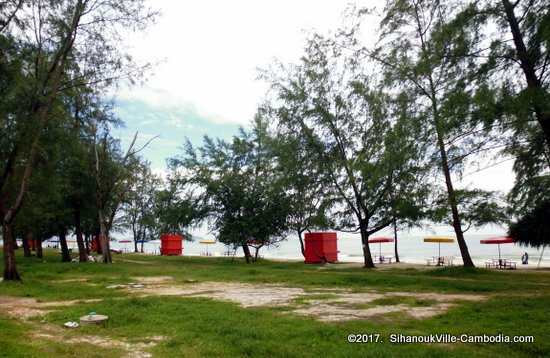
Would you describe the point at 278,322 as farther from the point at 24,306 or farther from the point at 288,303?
the point at 24,306

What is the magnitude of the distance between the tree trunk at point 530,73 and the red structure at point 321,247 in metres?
22.5

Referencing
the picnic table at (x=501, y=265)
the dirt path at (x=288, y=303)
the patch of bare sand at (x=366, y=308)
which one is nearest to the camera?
the dirt path at (x=288, y=303)

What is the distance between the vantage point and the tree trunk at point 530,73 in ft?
34.1

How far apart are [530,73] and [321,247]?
23.4 meters

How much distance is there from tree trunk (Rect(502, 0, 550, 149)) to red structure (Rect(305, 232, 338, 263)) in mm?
22546

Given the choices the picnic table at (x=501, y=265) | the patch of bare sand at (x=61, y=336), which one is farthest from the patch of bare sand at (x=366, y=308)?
the picnic table at (x=501, y=265)

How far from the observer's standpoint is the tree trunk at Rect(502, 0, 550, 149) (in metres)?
10.4

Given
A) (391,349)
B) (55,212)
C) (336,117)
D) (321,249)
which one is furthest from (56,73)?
(321,249)

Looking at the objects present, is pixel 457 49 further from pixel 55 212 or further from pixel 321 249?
pixel 55 212

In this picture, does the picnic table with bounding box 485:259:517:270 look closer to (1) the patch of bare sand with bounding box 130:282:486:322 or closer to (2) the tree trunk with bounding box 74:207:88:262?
(1) the patch of bare sand with bounding box 130:282:486:322

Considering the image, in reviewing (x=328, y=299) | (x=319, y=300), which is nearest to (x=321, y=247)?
(x=328, y=299)

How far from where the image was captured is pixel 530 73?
11453mm

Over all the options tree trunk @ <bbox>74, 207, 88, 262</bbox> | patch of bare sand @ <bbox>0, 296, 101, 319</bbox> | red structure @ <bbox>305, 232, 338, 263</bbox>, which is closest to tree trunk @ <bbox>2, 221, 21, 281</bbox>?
patch of bare sand @ <bbox>0, 296, 101, 319</bbox>

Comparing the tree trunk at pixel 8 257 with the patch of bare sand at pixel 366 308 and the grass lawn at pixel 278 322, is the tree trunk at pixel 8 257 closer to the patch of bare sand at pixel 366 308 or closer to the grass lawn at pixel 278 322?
the grass lawn at pixel 278 322
